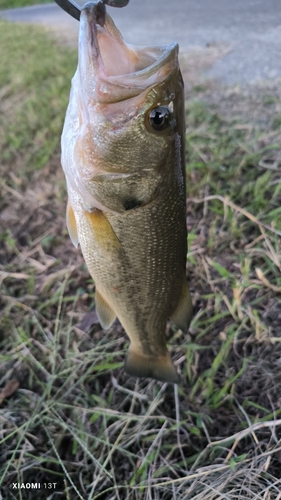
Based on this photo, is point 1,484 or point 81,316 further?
point 81,316

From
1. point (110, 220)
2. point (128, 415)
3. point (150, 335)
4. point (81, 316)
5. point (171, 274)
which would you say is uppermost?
point (110, 220)

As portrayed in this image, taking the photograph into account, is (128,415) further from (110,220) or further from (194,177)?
(194,177)

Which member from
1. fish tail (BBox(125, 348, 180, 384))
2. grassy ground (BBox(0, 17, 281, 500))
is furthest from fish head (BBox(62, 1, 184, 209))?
grassy ground (BBox(0, 17, 281, 500))

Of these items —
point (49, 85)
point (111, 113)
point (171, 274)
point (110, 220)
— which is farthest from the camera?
point (49, 85)

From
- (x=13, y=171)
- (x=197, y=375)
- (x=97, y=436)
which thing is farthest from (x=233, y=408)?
(x=13, y=171)

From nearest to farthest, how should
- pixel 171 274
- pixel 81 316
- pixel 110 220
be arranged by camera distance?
pixel 110 220, pixel 171 274, pixel 81 316

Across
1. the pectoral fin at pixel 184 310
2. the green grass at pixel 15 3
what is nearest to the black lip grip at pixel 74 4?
the pectoral fin at pixel 184 310

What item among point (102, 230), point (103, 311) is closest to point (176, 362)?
point (103, 311)

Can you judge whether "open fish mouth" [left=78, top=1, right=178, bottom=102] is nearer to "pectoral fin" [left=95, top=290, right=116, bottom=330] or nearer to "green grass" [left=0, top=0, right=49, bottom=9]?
"pectoral fin" [left=95, top=290, right=116, bottom=330]
